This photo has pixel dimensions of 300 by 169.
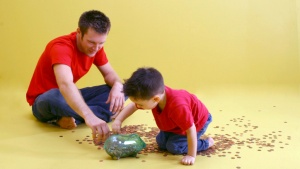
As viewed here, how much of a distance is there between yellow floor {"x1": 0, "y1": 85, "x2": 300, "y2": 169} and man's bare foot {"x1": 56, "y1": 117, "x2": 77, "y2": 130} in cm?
3

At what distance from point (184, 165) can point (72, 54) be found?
78cm

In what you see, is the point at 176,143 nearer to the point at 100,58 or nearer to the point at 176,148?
the point at 176,148

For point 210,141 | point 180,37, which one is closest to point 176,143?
point 210,141

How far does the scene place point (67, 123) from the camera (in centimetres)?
244

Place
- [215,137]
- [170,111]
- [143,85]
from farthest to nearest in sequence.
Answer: [215,137], [170,111], [143,85]

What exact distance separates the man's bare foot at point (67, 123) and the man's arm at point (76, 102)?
0.89ft

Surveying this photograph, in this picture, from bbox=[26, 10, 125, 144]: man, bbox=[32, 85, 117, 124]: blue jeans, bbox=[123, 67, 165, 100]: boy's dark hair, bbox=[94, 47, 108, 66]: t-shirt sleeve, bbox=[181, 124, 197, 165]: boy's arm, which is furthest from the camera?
bbox=[94, 47, 108, 66]: t-shirt sleeve

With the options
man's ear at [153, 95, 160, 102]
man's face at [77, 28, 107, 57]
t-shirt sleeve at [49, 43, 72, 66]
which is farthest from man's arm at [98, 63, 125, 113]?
man's ear at [153, 95, 160, 102]

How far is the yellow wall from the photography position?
3.30 m

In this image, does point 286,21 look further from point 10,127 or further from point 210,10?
point 10,127

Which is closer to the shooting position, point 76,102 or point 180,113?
point 180,113

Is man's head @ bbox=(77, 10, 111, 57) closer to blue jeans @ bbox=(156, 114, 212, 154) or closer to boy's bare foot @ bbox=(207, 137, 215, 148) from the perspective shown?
blue jeans @ bbox=(156, 114, 212, 154)

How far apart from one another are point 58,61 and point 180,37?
132 centimetres

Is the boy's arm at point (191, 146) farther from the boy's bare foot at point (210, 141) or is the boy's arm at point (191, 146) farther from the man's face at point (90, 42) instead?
the man's face at point (90, 42)
